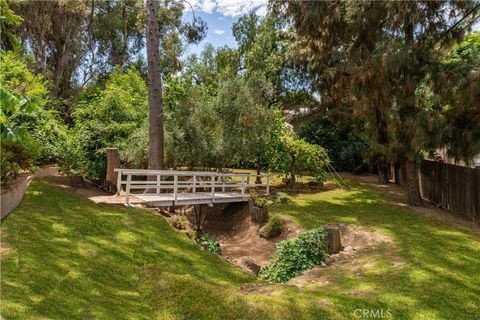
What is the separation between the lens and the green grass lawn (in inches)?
247

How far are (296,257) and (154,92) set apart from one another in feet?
27.5

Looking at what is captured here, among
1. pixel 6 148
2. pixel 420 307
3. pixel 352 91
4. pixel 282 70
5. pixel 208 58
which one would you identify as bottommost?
pixel 420 307

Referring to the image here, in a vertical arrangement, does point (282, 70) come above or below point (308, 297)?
above

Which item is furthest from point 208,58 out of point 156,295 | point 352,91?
point 156,295

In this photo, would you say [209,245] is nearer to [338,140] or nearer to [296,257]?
[296,257]

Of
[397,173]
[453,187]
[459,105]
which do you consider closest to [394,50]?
[459,105]

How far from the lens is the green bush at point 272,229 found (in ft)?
44.1

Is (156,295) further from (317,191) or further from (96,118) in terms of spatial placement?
(317,191)

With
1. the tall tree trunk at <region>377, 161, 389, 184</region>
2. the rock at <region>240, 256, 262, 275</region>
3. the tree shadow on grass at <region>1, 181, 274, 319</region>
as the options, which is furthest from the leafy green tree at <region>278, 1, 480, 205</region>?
the tree shadow on grass at <region>1, 181, 274, 319</region>

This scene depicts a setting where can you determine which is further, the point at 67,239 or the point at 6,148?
the point at 6,148

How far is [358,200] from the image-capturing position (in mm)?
17875

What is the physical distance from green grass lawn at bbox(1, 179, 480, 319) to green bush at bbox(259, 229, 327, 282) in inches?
31.1

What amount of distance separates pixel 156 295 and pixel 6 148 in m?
6.44

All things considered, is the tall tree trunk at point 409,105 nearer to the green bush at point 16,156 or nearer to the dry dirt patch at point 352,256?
the dry dirt patch at point 352,256
